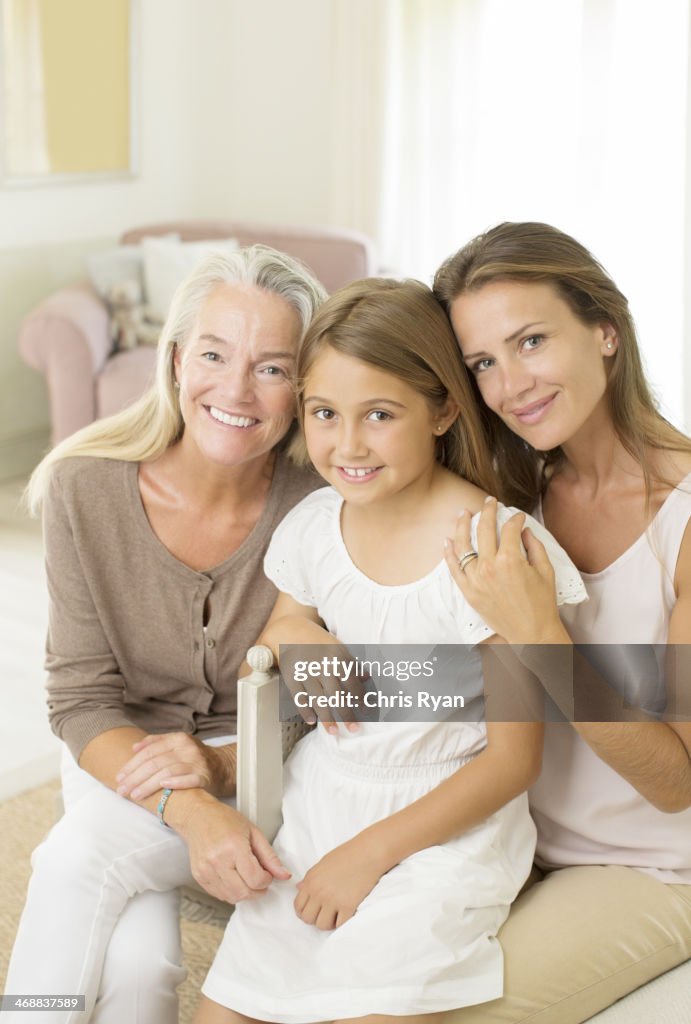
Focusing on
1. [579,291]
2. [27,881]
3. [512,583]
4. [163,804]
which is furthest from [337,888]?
[27,881]

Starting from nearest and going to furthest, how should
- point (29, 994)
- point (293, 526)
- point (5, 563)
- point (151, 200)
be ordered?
point (29, 994)
point (293, 526)
point (5, 563)
point (151, 200)

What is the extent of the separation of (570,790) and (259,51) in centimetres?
517

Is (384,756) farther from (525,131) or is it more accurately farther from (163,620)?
(525,131)

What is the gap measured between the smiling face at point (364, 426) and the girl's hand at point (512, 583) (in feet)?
0.48

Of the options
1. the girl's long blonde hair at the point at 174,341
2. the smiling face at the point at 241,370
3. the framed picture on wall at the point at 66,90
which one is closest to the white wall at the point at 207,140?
the framed picture on wall at the point at 66,90

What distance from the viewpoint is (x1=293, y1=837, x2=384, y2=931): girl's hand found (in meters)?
1.33

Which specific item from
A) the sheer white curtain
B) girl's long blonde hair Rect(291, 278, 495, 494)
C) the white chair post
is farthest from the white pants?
the sheer white curtain

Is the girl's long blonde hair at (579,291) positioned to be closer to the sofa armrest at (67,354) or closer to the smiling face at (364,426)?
the smiling face at (364,426)

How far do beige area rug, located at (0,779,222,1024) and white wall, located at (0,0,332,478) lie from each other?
2.79 meters

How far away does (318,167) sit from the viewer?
19.1 ft

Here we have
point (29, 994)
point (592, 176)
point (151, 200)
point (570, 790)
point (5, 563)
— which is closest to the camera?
point (29, 994)

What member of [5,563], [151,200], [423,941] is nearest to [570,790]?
[423,941]

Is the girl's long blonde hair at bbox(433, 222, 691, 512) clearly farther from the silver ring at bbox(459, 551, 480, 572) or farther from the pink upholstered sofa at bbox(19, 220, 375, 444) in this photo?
the pink upholstered sofa at bbox(19, 220, 375, 444)

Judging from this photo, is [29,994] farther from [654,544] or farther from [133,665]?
[654,544]
